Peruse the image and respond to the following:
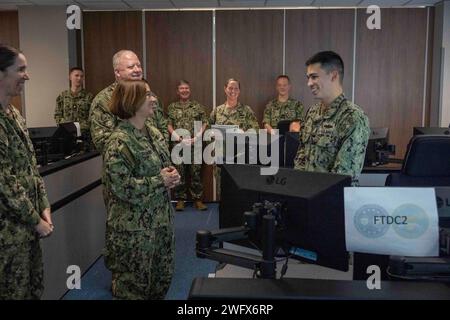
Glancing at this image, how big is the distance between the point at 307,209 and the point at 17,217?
4.28 feet

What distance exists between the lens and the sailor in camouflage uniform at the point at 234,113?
5617 mm

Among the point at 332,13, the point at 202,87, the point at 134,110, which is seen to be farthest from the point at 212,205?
the point at 134,110

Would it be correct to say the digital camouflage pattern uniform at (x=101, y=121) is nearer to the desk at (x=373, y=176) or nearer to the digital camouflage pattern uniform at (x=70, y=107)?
the desk at (x=373, y=176)

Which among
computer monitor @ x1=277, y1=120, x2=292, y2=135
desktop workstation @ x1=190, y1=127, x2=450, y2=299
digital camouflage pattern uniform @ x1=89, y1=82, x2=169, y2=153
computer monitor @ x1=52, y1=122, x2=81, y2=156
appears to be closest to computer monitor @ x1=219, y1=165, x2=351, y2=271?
desktop workstation @ x1=190, y1=127, x2=450, y2=299

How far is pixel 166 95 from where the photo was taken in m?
6.24

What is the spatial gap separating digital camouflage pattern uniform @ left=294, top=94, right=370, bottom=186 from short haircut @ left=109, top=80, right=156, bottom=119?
93 centimetres

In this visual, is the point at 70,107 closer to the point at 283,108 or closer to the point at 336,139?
the point at 283,108

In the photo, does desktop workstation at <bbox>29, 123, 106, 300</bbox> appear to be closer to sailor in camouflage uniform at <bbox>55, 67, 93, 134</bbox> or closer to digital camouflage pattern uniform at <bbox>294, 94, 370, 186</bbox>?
digital camouflage pattern uniform at <bbox>294, 94, 370, 186</bbox>

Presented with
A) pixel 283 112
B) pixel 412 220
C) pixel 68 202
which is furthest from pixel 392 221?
pixel 283 112

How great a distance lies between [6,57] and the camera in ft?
6.63

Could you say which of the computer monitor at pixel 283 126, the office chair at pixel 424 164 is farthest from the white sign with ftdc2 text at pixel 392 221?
the computer monitor at pixel 283 126

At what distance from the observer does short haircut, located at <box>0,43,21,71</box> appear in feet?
6.59
